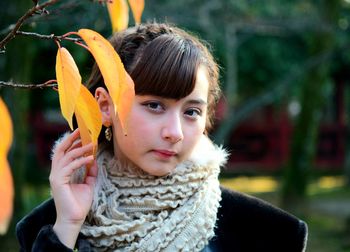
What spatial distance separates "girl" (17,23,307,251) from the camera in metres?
1.72

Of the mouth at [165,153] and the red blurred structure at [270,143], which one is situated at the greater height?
the red blurred structure at [270,143]

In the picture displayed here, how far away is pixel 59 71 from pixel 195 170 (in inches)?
31.7

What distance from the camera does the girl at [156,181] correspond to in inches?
67.7

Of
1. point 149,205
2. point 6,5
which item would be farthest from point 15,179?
point 149,205

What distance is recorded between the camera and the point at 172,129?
1.69m

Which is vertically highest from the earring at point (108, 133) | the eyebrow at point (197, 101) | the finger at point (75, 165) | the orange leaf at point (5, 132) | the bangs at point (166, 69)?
the bangs at point (166, 69)

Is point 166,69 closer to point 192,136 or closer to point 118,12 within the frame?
point 192,136

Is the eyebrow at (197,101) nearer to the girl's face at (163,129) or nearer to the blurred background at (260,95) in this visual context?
the girl's face at (163,129)

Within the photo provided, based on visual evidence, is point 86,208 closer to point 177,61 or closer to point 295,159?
point 177,61

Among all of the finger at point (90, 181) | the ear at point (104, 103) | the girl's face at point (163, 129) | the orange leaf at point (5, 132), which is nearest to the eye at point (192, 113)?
the girl's face at point (163, 129)

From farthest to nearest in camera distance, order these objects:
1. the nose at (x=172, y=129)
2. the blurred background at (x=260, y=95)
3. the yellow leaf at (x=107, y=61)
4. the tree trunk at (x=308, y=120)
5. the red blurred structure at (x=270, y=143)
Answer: the red blurred structure at (x=270, y=143) < the tree trunk at (x=308, y=120) < the blurred background at (x=260, y=95) < the nose at (x=172, y=129) < the yellow leaf at (x=107, y=61)

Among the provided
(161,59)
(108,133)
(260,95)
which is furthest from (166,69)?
(260,95)

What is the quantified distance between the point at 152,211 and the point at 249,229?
0.33 meters

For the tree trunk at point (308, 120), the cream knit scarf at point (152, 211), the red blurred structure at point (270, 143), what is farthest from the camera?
the red blurred structure at point (270, 143)
